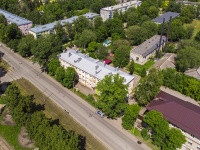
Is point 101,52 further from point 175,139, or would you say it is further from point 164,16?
point 164,16

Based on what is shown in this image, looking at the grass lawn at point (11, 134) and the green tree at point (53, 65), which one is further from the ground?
the green tree at point (53, 65)

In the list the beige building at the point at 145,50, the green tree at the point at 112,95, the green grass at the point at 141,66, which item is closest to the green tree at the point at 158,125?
the green tree at the point at 112,95

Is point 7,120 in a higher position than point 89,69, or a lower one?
lower

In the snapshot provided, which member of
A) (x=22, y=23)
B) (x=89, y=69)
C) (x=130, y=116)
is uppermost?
(x=22, y=23)

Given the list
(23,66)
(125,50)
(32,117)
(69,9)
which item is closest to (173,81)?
(125,50)

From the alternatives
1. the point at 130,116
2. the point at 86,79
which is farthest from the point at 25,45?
the point at 130,116

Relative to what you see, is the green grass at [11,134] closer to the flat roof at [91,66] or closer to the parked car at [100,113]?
the parked car at [100,113]
